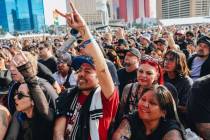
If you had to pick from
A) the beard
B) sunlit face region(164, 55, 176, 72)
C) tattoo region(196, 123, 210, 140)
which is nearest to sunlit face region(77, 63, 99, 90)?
tattoo region(196, 123, 210, 140)

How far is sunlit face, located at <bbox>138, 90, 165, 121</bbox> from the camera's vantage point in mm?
2557

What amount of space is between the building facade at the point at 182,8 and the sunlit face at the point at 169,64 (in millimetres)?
119880

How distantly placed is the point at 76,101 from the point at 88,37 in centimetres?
56

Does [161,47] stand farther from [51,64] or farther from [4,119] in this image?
[4,119]

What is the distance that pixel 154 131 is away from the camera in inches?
99.4

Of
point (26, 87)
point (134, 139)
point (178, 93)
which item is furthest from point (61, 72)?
point (134, 139)

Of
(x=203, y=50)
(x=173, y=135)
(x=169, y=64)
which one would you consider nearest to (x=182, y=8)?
(x=203, y=50)

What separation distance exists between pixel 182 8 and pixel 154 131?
129 m

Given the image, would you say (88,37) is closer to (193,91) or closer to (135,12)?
(193,91)

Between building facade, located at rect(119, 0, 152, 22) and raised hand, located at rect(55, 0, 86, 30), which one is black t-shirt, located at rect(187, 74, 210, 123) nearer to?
raised hand, located at rect(55, 0, 86, 30)

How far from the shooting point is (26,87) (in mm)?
2926

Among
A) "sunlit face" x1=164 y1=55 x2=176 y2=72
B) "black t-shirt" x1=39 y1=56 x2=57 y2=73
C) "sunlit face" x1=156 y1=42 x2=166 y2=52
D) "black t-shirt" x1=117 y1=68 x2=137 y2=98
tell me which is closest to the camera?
"sunlit face" x1=164 y1=55 x2=176 y2=72

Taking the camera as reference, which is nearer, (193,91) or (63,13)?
(63,13)

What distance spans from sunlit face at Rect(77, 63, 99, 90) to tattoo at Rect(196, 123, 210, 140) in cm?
98
